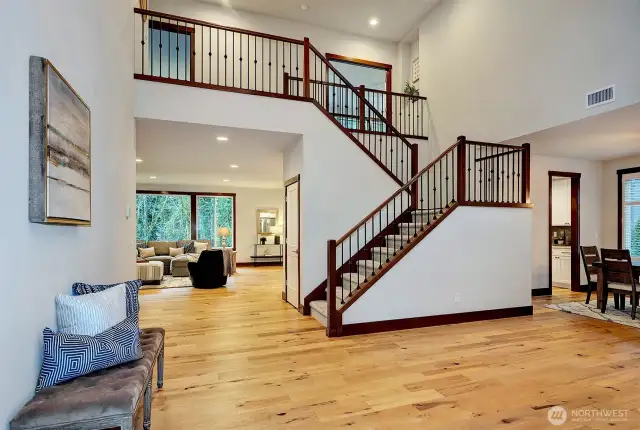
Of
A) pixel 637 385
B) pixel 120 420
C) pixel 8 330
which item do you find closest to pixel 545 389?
pixel 637 385

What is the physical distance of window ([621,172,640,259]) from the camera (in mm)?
6609

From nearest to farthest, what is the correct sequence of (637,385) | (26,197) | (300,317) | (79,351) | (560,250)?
(26,197) < (79,351) < (637,385) < (300,317) < (560,250)

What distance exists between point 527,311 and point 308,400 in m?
4.07

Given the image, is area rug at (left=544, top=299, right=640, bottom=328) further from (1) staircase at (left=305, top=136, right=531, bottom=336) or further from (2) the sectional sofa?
(2) the sectional sofa

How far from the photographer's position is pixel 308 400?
261 centimetres

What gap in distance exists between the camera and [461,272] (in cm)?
473

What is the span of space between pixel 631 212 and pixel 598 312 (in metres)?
2.88

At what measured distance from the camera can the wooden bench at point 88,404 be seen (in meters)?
1.51

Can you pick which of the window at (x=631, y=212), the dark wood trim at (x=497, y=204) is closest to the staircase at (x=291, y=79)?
the dark wood trim at (x=497, y=204)

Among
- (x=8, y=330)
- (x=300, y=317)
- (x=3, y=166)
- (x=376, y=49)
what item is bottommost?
(x=300, y=317)

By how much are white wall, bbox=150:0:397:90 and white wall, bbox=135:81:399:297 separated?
136 inches

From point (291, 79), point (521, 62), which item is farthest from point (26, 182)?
point (521, 62)

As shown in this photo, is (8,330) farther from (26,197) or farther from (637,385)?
(637,385)

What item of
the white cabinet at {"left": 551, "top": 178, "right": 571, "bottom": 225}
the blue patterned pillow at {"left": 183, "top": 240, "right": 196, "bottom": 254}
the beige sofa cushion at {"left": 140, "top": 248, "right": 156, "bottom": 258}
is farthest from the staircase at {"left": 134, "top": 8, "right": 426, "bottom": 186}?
the blue patterned pillow at {"left": 183, "top": 240, "right": 196, "bottom": 254}
